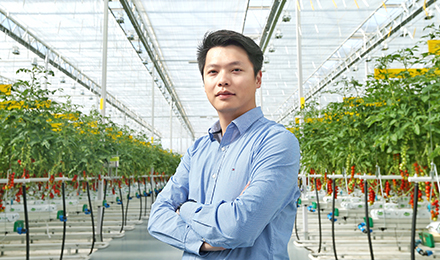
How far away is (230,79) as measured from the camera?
1128 millimetres

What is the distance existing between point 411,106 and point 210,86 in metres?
1.97

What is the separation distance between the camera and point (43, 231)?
6.10 m

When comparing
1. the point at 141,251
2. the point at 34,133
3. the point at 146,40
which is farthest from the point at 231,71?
the point at 146,40

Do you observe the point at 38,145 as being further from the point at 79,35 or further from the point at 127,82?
the point at 127,82

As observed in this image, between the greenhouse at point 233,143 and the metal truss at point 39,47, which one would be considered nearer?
the greenhouse at point 233,143

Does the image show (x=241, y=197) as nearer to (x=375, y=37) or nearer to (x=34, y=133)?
→ (x=34, y=133)

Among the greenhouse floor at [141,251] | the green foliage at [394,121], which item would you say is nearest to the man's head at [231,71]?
the green foliage at [394,121]

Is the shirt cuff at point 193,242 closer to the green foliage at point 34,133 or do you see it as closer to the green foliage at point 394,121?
the green foliage at point 394,121

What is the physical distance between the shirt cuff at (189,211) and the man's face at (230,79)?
12.6 inches

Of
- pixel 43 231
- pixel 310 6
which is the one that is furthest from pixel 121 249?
pixel 310 6

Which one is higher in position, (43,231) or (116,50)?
(116,50)

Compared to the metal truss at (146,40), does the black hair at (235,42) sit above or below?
below

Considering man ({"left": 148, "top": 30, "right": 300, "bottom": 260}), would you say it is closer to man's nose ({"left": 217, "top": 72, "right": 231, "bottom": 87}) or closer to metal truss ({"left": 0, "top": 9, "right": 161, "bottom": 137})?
man's nose ({"left": 217, "top": 72, "right": 231, "bottom": 87})

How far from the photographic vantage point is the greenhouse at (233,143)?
1.12 m
